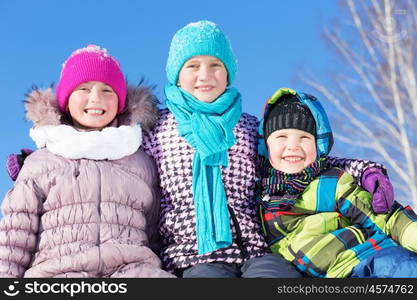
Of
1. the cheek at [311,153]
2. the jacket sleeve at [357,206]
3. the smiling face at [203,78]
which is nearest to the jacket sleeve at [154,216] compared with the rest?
the smiling face at [203,78]

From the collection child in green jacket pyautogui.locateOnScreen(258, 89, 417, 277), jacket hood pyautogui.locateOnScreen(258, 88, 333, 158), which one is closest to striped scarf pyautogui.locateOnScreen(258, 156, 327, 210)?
child in green jacket pyautogui.locateOnScreen(258, 89, 417, 277)

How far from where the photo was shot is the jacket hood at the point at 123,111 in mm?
3148

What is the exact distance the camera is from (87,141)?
3027 mm

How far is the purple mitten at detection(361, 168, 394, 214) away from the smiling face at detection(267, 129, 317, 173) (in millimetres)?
298

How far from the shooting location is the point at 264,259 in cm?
295

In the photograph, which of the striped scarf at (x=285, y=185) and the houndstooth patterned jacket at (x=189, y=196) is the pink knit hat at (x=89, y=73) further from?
the striped scarf at (x=285, y=185)

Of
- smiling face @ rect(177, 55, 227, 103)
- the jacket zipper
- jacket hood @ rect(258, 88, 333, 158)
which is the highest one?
smiling face @ rect(177, 55, 227, 103)

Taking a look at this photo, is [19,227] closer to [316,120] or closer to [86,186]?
[86,186]

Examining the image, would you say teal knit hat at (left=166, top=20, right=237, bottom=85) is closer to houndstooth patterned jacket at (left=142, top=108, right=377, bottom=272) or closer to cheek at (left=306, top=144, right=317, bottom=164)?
houndstooth patterned jacket at (left=142, top=108, right=377, bottom=272)

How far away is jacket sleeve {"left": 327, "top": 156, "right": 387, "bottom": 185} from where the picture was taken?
3256mm

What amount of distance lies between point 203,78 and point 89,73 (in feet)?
1.96

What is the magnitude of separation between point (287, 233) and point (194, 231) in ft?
1.59

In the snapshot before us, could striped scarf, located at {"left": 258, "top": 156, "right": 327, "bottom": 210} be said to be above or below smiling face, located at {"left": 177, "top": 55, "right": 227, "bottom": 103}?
below

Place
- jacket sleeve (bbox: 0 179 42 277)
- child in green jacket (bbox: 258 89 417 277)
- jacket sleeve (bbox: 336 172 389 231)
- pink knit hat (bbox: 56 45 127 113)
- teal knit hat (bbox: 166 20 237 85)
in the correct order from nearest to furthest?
jacket sleeve (bbox: 0 179 42 277), child in green jacket (bbox: 258 89 417 277), jacket sleeve (bbox: 336 172 389 231), pink knit hat (bbox: 56 45 127 113), teal knit hat (bbox: 166 20 237 85)
